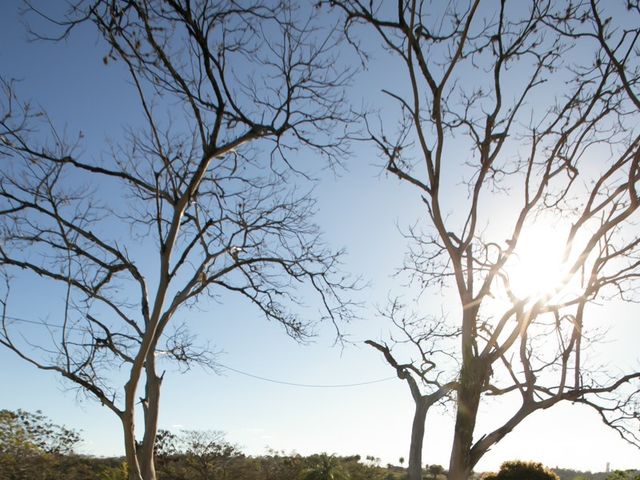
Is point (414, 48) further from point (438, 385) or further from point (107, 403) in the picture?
point (107, 403)

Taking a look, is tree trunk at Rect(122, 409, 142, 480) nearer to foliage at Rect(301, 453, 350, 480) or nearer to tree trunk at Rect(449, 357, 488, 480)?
tree trunk at Rect(449, 357, 488, 480)

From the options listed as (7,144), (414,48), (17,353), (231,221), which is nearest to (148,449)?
(17,353)

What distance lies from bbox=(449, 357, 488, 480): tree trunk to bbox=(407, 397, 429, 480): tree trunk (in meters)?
0.47

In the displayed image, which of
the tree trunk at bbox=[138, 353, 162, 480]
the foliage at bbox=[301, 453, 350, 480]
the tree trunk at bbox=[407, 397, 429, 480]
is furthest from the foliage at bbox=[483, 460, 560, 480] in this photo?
the tree trunk at bbox=[138, 353, 162, 480]

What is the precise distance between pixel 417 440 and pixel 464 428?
797mm

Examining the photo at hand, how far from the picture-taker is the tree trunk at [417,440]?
7.70 m

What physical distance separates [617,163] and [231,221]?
7360 mm

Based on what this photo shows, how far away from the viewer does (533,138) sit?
9031 millimetres

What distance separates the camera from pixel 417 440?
25.7 feet

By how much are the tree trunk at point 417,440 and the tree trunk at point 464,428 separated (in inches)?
18.5

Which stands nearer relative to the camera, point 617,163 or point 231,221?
point 617,163

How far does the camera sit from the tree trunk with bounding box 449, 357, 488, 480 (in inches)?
290

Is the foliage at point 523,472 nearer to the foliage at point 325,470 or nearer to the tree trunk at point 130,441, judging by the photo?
the foliage at point 325,470

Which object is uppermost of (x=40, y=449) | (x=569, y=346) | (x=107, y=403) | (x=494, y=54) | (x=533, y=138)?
(x=494, y=54)
